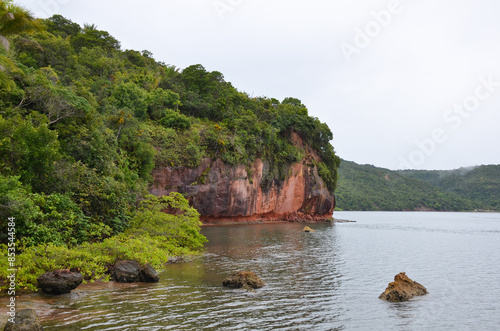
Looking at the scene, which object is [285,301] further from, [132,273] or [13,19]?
[13,19]

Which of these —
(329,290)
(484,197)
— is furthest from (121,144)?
(484,197)

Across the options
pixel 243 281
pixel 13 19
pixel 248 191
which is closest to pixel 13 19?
pixel 13 19

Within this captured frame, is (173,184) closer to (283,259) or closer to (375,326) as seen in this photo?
(283,259)

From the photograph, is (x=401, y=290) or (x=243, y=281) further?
(x=243, y=281)

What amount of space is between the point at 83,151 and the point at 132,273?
28.0 feet

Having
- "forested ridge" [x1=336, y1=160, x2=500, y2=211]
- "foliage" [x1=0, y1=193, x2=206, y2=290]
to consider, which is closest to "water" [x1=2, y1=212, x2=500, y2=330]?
"foliage" [x1=0, y1=193, x2=206, y2=290]

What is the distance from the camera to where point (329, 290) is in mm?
14617

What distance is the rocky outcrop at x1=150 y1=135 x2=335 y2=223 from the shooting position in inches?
1709

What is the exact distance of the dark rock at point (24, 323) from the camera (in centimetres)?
754

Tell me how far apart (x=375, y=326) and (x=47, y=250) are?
10600mm

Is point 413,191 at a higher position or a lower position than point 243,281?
higher

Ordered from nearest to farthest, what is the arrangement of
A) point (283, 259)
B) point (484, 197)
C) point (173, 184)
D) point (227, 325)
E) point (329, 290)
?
point (227, 325)
point (329, 290)
point (283, 259)
point (173, 184)
point (484, 197)

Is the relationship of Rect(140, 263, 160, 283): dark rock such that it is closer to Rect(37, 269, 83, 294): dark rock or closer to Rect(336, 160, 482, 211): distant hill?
Rect(37, 269, 83, 294): dark rock

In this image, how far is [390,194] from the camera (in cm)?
12625
